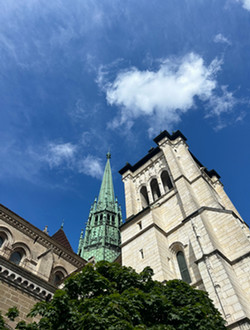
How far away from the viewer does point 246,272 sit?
1434 centimetres

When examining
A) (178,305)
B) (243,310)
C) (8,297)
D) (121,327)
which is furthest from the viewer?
(8,297)

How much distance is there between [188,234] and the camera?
17.6 meters

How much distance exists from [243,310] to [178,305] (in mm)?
3652

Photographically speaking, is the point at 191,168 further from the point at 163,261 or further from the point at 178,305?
the point at 178,305

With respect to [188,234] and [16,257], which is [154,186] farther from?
[16,257]

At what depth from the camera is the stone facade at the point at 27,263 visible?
14477 millimetres

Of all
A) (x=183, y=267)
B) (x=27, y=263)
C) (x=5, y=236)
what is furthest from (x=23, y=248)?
(x=183, y=267)

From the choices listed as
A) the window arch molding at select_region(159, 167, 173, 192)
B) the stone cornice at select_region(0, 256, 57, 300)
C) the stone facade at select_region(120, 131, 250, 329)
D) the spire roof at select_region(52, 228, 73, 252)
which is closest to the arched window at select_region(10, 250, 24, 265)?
the stone cornice at select_region(0, 256, 57, 300)

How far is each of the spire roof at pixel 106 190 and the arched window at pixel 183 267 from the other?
36.1 metres

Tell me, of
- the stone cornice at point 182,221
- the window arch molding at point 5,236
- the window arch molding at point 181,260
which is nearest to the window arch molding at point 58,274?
the window arch molding at point 5,236

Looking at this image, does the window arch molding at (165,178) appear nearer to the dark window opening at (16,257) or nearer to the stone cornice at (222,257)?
the stone cornice at (222,257)

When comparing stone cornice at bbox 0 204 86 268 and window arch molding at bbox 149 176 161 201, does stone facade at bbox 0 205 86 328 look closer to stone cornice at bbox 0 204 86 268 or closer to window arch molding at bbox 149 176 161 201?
stone cornice at bbox 0 204 86 268

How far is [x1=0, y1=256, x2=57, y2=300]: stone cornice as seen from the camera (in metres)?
14.6

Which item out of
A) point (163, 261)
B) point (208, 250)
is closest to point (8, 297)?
point (163, 261)
